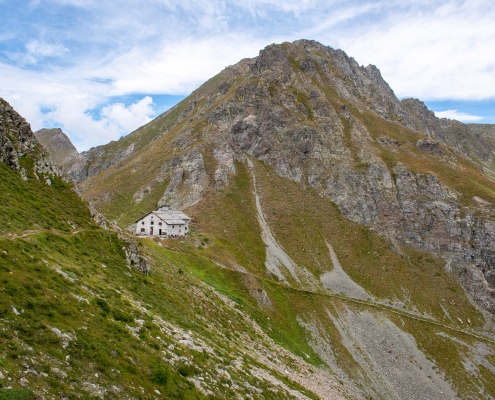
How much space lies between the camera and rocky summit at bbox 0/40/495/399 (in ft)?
74.7

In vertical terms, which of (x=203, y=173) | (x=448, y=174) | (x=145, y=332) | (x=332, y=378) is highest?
(x=448, y=174)

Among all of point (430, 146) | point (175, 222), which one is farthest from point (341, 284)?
point (430, 146)

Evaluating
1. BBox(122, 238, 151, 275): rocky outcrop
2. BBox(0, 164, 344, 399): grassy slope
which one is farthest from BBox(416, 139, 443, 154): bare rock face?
BBox(122, 238, 151, 275): rocky outcrop

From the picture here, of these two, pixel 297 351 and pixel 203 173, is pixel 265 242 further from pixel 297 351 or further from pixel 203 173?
pixel 297 351

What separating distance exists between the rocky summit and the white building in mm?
6489

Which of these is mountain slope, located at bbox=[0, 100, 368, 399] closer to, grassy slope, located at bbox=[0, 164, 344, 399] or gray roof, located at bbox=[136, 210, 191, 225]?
grassy slope, located at bbox=[0, 164, 344, 399]

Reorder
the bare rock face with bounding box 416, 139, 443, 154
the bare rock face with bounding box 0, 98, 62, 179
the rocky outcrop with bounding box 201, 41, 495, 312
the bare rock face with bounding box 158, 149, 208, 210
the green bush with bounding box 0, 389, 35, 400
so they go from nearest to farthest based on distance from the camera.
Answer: the green bush with bounding box 0, 389, 35, 400 < the bare rock face with bounding box 0, 98, 62, 179 < the rocky outcrop with bounding box 201, 41, 495, 312 < the bare rock face with bounding box 158, 149, 208, 210 < the bare rock face with bounding box 416, 139, 443, 154

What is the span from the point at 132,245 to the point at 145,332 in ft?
55.9

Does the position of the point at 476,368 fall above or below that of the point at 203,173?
below

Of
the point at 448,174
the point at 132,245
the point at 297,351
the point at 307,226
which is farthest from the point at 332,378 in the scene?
the point at 448,174

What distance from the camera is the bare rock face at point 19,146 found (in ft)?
113

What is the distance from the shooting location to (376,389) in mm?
52844

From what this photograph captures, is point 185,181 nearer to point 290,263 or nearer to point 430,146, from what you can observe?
point 290,263

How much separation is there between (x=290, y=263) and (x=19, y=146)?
72.0 metres
